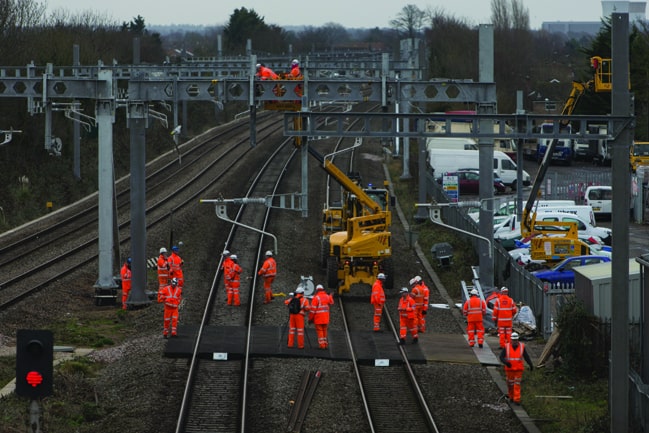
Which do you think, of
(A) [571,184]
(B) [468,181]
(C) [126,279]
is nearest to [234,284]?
(C) [126,279]

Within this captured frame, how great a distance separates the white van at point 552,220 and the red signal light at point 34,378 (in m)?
25.8

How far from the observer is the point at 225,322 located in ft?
80.1

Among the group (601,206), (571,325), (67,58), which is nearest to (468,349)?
(571,325)

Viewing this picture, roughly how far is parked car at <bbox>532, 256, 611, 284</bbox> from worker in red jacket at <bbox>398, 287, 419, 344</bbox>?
27.5 ft

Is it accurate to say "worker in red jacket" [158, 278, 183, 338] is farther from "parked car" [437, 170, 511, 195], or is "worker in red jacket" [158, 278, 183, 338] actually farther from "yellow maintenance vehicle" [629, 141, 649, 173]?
"yellow maintenance vehicle" [629, 141, 649, 173]

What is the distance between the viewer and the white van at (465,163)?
5181cm

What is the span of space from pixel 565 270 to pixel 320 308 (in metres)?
11.3

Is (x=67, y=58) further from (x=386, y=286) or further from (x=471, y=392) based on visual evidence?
(x=471, y=392)

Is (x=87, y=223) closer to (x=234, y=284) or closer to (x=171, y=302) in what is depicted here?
(x=234, y=284)

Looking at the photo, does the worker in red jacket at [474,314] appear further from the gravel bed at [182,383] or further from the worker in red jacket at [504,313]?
the gravel bed at [182,383]

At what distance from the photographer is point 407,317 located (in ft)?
72.5

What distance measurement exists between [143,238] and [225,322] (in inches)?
129

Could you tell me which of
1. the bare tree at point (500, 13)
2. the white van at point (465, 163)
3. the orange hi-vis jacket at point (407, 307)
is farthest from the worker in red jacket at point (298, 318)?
the bare tree at point (500, 13)

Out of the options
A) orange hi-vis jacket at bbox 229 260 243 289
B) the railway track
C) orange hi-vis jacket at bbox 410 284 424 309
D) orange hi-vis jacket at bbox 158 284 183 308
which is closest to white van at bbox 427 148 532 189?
the railway track
